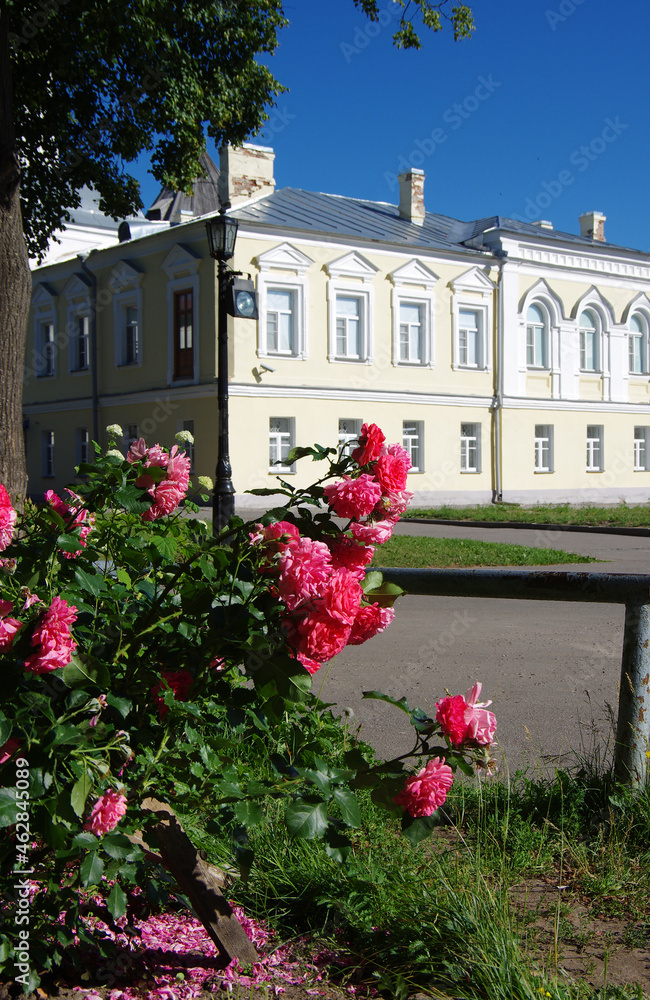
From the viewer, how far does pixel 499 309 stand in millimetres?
31969

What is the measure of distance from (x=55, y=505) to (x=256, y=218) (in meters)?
26.4

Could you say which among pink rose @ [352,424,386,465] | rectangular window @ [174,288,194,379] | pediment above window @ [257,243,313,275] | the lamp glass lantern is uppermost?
pediment above window @ [257,243,313,275]

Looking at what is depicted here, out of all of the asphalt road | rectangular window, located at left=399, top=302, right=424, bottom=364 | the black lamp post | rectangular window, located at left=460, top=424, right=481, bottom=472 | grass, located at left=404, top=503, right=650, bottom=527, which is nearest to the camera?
the asphalt road

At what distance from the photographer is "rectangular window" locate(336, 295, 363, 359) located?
29312 mm

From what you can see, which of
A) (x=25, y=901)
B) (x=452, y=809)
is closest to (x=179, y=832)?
(x=25, y=901)

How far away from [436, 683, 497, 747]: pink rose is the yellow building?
75.9ft

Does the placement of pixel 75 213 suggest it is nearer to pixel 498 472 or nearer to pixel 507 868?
pixel 498 472

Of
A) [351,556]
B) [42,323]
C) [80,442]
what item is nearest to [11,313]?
[351,556]

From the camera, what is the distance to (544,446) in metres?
33.8

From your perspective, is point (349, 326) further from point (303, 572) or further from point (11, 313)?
point (303, 572)

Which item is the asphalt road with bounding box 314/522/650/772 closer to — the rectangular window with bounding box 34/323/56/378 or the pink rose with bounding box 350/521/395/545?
the pink rose with bounding box 350/521/395/545

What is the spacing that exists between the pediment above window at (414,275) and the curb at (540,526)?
31.0ft

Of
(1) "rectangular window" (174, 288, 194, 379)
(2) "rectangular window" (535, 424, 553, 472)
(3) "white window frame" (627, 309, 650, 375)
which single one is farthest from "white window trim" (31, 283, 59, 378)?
(3) "white window frame" (627, 309, 650, 375)

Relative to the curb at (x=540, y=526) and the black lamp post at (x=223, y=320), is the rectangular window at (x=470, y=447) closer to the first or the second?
the curb at (x=540, y=526)
